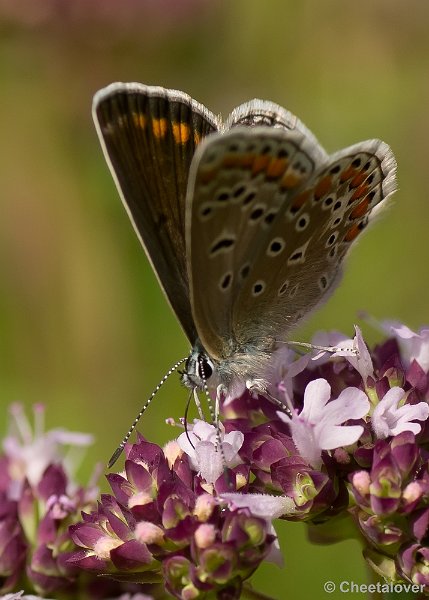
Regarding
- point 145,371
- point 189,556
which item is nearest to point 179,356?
point 145,371

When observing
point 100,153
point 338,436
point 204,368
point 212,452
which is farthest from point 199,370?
point 100,153

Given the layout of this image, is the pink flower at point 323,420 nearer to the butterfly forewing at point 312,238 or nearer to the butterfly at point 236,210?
the butterfly at point 236,210

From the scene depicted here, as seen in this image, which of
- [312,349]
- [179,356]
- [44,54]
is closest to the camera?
[312,349]

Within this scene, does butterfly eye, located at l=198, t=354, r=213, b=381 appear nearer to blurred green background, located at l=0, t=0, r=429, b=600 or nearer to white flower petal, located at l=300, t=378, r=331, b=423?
white flower petal, located at l=300, t=378, r=331, b=423

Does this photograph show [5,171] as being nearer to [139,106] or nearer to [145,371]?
[145,371]

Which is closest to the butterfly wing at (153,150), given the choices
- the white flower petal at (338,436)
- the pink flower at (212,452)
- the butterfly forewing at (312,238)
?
the butterfly forewing at (312,238)

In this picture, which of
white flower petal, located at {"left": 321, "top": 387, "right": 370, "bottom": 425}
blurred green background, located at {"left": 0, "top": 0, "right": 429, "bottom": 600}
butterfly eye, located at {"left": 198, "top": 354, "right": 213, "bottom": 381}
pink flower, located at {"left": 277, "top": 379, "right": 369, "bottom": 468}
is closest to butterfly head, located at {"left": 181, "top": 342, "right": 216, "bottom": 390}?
butterfly eye, located at {"left": 198, "top": 354, "right": 213, "bottom": 381}

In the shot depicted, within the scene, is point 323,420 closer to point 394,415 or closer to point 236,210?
point 394,415
